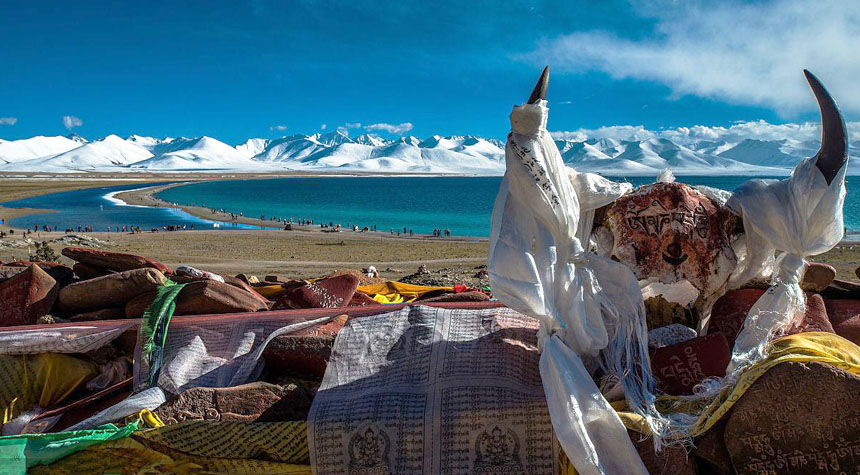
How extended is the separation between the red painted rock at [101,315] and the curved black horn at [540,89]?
115 inches

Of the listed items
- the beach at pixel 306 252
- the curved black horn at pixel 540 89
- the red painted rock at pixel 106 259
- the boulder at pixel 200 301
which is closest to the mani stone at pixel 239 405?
the boulder at pixel 200 301

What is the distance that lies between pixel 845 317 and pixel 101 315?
4.37 m

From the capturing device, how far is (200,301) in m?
3.86

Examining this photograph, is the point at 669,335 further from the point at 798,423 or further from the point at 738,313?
the point at 798,423

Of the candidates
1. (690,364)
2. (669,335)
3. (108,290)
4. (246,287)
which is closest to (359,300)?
(246,287)

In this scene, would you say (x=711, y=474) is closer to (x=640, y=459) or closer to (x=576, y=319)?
(x=640, y=459)

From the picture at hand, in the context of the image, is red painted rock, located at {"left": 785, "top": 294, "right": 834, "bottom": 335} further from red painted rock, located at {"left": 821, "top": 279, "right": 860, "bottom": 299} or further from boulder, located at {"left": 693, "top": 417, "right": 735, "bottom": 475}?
boulder, located at {"left": 693, "top": 417, "right": 735, "bottom": 475}

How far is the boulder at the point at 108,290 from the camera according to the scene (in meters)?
3.92

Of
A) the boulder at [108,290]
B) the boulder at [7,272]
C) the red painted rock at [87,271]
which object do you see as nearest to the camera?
the boulder at [108,290]

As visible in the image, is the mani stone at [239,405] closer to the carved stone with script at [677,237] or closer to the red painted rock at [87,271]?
the carved stone with script at [677,237]

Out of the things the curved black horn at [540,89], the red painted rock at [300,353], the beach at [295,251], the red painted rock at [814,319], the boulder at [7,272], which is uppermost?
the curved black horn at [540,89]

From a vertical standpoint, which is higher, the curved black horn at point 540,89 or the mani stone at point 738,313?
the curved black horn at point 540,89

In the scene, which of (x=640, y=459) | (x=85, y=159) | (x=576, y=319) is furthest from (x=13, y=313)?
(x=85, y=159)

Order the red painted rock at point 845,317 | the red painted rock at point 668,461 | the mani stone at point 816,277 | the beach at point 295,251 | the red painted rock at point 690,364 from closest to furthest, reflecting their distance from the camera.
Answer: the red painted rock at point 668,461 < the red painted rock at point 690,364 < the red painted rock at point 845,317 < the mani stone at point 816,277 < the beach at point 295,251
